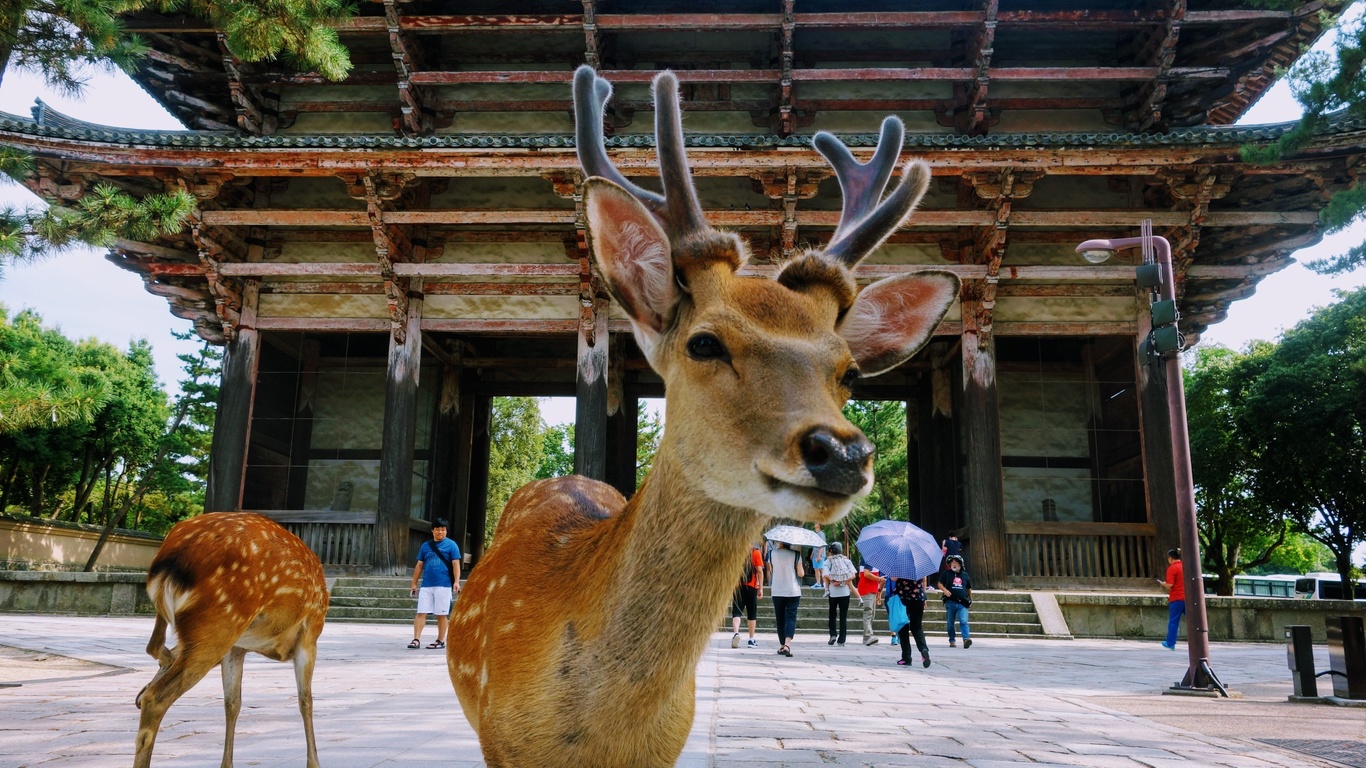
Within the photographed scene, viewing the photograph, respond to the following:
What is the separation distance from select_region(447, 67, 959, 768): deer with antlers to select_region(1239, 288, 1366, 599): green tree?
29264mm

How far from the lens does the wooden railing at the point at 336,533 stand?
15.5m

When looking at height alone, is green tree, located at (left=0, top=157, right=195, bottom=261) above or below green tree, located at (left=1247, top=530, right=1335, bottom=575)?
above

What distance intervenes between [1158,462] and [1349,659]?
7.30 m

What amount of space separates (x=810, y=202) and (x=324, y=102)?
29.6 ft

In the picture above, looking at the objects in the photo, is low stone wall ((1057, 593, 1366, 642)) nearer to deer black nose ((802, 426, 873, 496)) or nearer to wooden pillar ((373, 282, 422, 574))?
wooden pillar ((373, 282, 422, 574))

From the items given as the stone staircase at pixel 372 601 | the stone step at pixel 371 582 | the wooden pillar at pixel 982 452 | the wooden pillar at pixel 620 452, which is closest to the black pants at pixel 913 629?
the wooden pillar at pixel 982 452

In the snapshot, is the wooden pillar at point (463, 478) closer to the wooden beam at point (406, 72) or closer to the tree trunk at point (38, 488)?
the wooden beam at point (406, 72)

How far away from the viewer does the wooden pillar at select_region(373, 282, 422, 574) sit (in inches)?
603

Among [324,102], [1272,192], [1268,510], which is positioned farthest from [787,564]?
[1268,510]

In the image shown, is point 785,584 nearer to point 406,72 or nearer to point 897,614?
point 897,614

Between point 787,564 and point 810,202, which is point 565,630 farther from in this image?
point 810,202

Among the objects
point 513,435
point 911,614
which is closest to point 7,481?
point 513,435

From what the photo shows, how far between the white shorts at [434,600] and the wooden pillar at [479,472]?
8966mm

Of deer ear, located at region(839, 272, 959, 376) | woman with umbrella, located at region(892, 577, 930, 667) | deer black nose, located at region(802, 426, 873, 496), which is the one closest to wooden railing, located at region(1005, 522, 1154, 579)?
woman with umbrella, located at region(892, 577, 930, 667)
